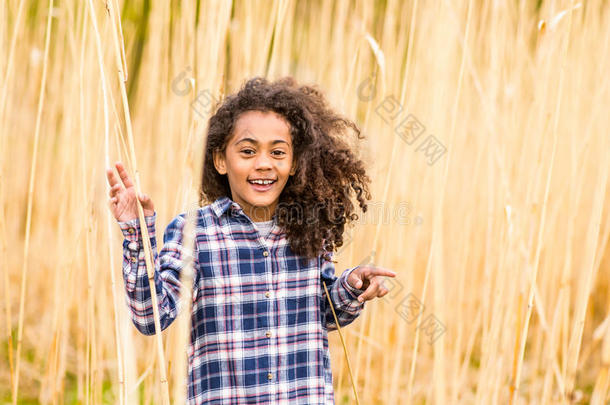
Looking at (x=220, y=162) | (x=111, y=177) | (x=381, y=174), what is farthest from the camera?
(x=381, y=174)

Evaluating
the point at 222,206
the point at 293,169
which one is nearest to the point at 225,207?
the point at 222,206

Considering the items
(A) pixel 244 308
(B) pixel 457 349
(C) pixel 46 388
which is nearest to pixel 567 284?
(B) pixel 457 349

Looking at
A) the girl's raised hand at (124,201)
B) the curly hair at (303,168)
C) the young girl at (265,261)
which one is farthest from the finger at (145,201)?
the curly hair at (303,168)

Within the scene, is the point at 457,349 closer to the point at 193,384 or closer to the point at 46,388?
the point at 193,384

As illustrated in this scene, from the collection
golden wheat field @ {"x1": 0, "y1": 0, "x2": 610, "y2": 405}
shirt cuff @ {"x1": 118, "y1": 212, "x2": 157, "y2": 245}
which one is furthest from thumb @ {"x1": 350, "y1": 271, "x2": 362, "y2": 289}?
shirt cuff @ {"x1": 118, "y1": 212, "x2": 157, "y2": 245}

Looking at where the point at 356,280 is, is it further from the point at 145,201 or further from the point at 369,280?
the point at 145,201

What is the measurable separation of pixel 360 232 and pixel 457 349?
12.3 inches

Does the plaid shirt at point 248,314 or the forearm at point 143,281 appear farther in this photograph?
the plaid shirt at point 248,314

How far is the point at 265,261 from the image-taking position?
841mm

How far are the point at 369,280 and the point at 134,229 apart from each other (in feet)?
1.01

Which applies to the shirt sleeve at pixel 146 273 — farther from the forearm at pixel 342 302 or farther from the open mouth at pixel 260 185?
the forearm at pixel 342 302

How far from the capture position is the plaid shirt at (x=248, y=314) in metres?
0.81

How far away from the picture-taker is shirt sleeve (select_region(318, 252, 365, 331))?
0.85 metres

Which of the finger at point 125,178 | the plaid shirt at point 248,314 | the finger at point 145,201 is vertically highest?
the finger at point 125,178
